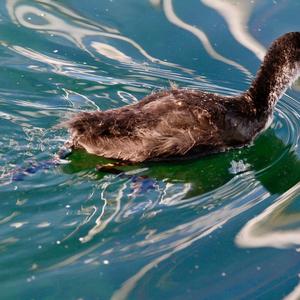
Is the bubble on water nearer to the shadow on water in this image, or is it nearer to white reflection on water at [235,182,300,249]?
the shadow on water

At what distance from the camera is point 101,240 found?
16.1ft

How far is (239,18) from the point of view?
337 inches

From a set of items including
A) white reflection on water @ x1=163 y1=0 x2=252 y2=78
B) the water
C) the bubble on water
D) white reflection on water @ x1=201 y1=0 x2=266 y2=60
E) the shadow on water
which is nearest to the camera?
the water

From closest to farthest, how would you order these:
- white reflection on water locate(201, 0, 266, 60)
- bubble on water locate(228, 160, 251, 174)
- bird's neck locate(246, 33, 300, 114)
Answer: bubble on water locate(228, 160, 251, 174) → bird's neck locate(246, 33, 300, 114) → white reflection on water locate(201, 0, 266, 60)

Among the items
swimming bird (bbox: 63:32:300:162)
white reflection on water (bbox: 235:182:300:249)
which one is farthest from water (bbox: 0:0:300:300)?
swimming bird (bbox: 63:32:300:162)

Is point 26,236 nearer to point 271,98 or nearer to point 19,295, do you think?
point 19,295

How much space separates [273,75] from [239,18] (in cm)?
220

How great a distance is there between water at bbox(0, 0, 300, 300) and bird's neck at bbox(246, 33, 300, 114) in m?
0.34

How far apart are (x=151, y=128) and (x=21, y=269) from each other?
1.74 m

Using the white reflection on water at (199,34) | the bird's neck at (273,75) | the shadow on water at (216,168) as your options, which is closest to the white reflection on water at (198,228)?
the shadow on water at (216,168)

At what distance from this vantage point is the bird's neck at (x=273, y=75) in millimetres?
6438

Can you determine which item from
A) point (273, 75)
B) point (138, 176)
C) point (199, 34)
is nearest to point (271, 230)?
point (138, 176)

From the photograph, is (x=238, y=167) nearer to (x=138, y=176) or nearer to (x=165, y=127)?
(x=165, y=127)

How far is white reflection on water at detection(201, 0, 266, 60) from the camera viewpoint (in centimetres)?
815
